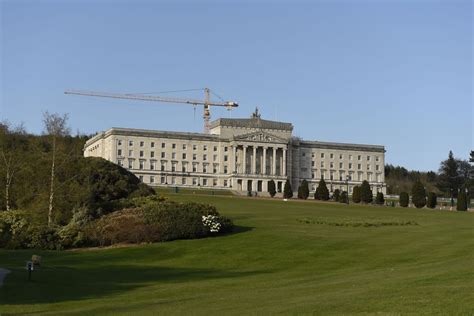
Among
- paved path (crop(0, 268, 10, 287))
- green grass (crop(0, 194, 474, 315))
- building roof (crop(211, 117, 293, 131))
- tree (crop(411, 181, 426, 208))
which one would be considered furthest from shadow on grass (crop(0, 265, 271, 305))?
building roof (crop(211, 117, 293, 131))

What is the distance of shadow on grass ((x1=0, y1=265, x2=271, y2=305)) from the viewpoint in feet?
63.6

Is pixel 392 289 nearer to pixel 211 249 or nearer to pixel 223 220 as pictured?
pixel 211 249

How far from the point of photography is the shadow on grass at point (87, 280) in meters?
19.4

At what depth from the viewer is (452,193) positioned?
149 m

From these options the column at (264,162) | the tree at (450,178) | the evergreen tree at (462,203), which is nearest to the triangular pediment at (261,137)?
the column at (264,162)

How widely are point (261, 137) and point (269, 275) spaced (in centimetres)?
14802

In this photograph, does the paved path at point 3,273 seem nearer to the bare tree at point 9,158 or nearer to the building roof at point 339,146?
the bare tree at point 9,158

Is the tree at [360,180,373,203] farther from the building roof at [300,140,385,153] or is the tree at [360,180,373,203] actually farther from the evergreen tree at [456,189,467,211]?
the building roof at [300,140,385,153]

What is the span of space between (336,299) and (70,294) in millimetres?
9191

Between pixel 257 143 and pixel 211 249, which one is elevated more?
pixel 257 143

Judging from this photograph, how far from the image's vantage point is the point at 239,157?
170 m

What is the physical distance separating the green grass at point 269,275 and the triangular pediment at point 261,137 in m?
128

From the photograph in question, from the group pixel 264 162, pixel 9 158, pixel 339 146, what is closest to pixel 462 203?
pixel 9 158

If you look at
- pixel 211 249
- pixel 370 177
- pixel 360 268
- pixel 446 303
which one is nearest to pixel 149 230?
pixel 211 249
